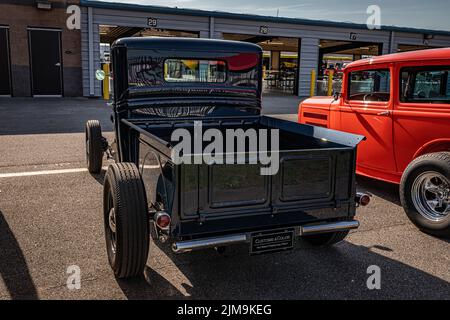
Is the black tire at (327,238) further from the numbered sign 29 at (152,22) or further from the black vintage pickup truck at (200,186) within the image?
the numbered sign 29 at (152,22)

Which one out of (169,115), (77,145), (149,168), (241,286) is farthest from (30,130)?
(241,286)

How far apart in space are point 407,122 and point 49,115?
1063 centimetres

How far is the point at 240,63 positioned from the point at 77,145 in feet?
16.2

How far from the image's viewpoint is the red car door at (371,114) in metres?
5.24

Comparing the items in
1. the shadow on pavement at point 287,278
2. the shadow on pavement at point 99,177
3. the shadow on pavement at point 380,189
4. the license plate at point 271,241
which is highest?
the license plate at point 271,241

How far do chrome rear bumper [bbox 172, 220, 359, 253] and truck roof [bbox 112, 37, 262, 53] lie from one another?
2.30 meters

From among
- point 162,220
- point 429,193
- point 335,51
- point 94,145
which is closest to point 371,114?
point 429,193

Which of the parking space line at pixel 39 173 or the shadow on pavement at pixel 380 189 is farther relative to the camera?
the parking space line at pixel 39 173

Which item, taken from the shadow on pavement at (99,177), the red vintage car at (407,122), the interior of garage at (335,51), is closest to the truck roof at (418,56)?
the red vintage car at (407,122)

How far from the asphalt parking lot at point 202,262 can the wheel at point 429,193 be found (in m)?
0.14

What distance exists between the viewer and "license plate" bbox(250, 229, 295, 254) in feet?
9.90

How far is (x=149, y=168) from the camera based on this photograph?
3584 mm
